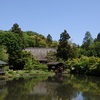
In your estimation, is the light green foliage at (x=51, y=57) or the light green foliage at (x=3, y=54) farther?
the light green foliage at (x=51, y=57)

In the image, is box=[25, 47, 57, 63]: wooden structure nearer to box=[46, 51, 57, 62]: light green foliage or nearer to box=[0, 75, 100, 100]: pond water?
box=[46, 51, 57, 62]: light green foliage

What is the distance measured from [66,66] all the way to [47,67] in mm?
4753

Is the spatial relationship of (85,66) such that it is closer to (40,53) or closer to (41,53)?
(41,53)

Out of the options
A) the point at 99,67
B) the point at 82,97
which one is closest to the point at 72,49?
the point at 99,67

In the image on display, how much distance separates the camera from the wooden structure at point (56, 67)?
54.5 meters

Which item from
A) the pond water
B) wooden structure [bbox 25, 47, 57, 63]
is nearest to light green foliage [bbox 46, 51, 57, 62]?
wooden structure [bbox 25, 47, 57, 63]

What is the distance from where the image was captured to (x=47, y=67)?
2158 inches

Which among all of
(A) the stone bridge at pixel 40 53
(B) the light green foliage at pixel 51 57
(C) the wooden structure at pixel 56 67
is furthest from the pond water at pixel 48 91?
(A) the stone bridge at pixel 40 53

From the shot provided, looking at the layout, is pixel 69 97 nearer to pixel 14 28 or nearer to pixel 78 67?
pixel 78 67

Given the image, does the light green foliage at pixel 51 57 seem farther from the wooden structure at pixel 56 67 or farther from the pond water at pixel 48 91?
the pond water at pixel 48 91

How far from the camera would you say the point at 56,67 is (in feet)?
183

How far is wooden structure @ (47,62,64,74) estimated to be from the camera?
179 ft

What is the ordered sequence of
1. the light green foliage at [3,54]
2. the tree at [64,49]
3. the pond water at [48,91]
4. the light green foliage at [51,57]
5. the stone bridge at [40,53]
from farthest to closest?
1. the stone bridge at [40,53]
2. the light green foliage at [51,57]
3. the tree at [64,49]
4. the light green foliage at [3,54]
5. the pond water at [48,91]

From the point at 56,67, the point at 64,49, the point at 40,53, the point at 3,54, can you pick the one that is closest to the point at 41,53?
the point at 40,53
